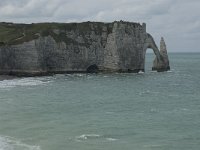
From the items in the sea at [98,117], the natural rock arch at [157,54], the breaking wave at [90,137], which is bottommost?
the breaking wave at [90,137]

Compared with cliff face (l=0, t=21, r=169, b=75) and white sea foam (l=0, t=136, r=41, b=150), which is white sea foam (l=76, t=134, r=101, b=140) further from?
cliff face (l=0, t=21, r=169, b=75)

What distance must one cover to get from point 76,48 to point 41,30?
10.0 m

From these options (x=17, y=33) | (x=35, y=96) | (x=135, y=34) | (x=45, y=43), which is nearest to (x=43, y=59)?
(x=45, y=43)

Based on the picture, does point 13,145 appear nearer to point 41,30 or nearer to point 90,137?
point 90,137

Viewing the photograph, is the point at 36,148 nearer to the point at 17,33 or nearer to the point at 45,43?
the point at 45,43

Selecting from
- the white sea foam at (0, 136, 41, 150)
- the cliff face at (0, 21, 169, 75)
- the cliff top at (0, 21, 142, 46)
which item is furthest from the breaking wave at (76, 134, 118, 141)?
the cliff top at (0, 21, 142, 46)

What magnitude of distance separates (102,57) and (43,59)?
16.2 metres

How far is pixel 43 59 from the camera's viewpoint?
11019 cm

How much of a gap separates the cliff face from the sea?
84.7 feet

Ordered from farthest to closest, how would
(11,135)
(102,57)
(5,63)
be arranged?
(102,57) < (5,63) < (11,135)

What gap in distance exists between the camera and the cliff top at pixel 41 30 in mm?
111312

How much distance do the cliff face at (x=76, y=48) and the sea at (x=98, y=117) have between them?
25.8 m

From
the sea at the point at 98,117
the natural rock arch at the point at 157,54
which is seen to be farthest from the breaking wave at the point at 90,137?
the natural rock arch at the point at 157,54

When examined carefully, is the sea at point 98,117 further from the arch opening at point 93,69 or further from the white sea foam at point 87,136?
the arch opening at point 93,69
